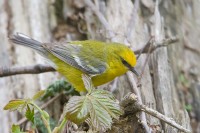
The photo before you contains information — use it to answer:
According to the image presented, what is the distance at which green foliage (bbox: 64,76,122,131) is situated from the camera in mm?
2699

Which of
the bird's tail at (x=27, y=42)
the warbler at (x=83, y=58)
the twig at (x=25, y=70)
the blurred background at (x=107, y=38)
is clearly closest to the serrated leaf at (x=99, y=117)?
the blurred background at (x=107, y=38)

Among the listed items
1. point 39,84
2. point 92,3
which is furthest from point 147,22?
point 39,84

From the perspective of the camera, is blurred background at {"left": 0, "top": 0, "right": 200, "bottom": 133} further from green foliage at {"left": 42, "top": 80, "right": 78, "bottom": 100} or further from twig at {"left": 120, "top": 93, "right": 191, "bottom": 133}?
twig at {"left": 120, "top": 93, "right": 191, "bottom": 133}

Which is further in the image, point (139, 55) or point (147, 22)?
point (147, 22)

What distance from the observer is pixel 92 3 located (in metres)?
4.93

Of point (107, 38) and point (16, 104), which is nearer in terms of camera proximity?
point (16, 104)

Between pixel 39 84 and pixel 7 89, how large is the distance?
33 centimetres

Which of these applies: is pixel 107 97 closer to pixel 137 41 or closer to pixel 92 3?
pixel 137 41

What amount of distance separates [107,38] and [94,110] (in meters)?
2.01

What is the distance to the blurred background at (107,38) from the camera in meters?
4.14

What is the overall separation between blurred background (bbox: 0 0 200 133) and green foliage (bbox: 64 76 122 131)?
116 centimetres

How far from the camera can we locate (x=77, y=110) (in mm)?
2730

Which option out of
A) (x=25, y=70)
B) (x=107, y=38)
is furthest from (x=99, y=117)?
(x=107, y=38)

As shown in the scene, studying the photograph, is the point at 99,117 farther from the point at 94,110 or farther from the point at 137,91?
the point at 137,91
